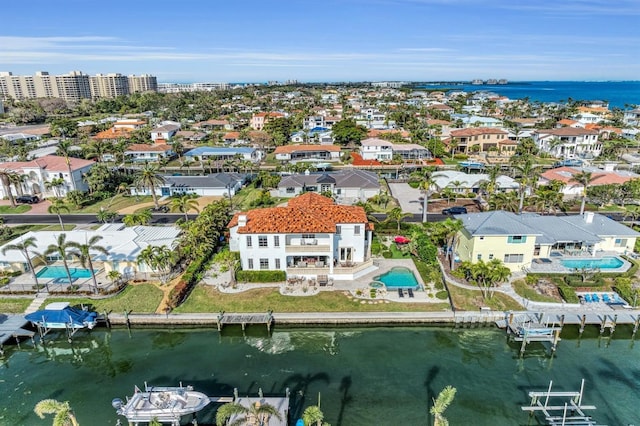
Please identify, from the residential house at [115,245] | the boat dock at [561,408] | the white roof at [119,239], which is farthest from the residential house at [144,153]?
the boat dock at [561,408]

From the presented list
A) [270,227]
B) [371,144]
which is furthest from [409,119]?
[270,227]

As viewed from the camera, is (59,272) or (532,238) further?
(59,272)

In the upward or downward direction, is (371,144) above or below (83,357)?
above

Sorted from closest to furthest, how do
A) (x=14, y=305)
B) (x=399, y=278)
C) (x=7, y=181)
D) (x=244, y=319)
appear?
1. (x=244, y=319)
2. (x=14, y=305)
3. (x=399, y=278)
4. (x=7, y=181)

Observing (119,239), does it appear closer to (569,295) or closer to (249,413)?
(249,413)

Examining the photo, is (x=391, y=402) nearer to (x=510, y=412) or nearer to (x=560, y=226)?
(x=510, y=412)

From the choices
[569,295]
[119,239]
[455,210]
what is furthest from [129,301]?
[455,210]

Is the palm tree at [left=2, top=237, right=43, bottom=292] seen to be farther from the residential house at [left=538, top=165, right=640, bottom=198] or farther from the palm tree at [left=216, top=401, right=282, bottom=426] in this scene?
the residential house at [left=538, top=165, right=640, bottom=198]
